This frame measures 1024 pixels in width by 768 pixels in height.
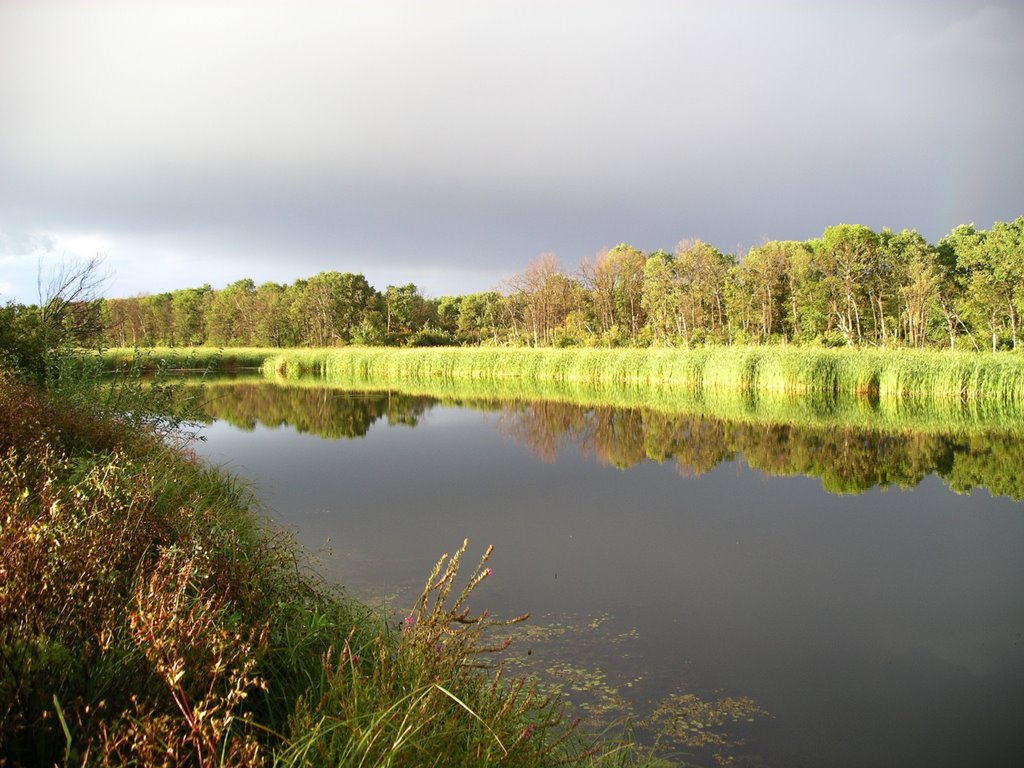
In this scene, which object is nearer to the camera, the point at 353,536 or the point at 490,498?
the point at 353,536

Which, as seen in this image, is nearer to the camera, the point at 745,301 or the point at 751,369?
the point at 751,369

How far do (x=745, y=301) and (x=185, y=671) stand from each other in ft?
137

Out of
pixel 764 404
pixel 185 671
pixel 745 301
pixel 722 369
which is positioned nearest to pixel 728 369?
pixel 722 369

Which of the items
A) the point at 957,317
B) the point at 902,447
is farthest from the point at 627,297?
the point at 902,447

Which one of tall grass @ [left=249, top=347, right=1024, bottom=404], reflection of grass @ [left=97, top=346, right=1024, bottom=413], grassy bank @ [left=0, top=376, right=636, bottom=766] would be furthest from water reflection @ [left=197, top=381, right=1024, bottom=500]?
grassy bank @ [left=0, top=376, right=636, bottom=766]

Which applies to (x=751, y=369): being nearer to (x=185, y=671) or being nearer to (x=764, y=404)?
(x=764, y=404)

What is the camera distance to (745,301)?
40.2 m

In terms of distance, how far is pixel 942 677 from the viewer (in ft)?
14.1

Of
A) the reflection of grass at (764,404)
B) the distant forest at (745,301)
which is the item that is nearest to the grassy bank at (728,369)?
the reflection of grass at (764,404)

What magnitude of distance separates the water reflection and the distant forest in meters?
13.0

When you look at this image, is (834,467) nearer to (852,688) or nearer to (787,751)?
(852,688)

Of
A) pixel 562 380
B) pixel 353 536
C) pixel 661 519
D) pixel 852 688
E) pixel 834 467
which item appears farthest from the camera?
pixel 562 380

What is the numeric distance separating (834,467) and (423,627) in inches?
392

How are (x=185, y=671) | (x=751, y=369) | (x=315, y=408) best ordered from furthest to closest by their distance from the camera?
(x=751, y=369) < (x=315, y=408) < (x=185, y=671)
